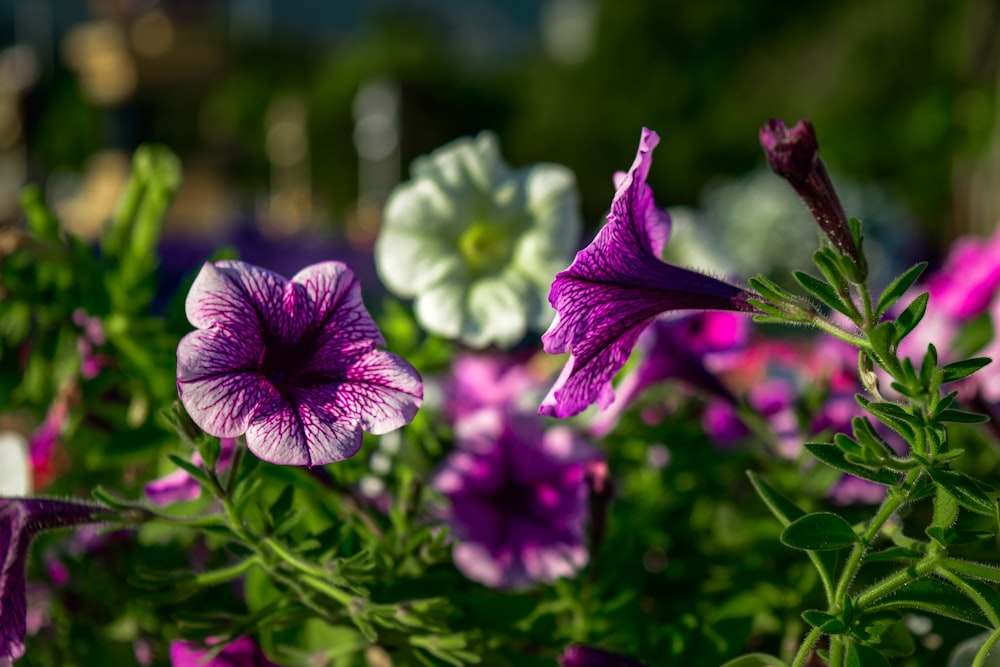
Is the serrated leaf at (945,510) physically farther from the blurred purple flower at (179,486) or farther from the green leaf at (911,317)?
the blurred purple flower at (179,486)

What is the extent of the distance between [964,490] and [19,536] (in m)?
0.40

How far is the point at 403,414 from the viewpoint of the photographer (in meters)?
0.41

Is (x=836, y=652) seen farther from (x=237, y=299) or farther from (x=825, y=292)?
(x=237, y=299)

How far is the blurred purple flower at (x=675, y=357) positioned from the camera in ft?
2.14

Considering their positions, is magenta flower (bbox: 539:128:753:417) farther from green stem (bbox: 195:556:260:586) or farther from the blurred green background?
the blurred green background

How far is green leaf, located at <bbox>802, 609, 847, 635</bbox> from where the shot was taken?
37 cm

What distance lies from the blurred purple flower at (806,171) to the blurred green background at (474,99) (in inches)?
84.2

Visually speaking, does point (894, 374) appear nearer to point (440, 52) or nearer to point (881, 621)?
point (881, 621)

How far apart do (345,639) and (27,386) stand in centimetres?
33

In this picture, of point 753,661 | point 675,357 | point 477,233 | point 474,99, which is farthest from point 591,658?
point 474,99

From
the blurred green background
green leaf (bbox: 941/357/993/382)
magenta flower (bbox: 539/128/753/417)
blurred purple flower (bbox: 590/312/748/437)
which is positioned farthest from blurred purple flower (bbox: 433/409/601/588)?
the blurred green background

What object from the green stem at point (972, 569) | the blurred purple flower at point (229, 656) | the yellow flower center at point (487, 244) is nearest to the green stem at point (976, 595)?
the green stem at point (972, 569)

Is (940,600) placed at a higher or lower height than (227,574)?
higher

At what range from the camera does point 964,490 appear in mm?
373
